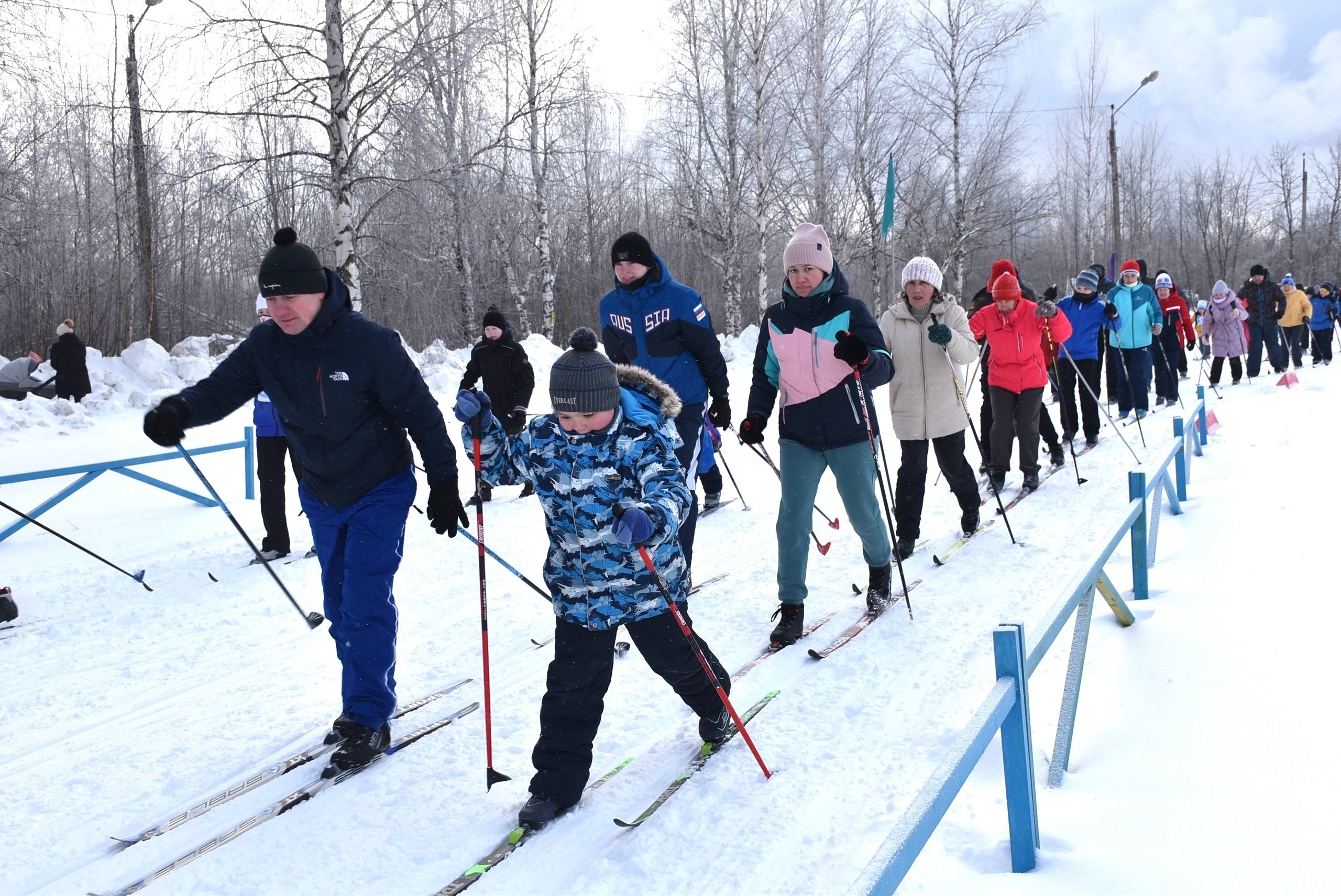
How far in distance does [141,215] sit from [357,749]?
57.7 feet

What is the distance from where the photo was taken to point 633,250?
4.75 m

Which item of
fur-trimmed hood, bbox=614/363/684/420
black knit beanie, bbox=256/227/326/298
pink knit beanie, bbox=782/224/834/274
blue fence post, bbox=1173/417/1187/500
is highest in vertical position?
pink knit beanie, bbox=782/224/834/274

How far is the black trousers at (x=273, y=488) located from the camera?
6.40m

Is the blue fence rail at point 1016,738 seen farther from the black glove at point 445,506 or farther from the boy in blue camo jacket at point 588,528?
the black glove at point 445,506

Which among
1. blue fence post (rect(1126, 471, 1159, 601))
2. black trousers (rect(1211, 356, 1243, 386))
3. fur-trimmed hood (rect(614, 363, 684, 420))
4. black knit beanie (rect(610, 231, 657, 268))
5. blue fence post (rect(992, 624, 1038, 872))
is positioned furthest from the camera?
black trousers (rect(1211, 356, 1243, 386))

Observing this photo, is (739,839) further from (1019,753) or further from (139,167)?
(139,167)

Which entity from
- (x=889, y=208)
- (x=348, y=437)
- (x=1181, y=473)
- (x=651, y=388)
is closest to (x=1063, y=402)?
(x=1181, y=473)

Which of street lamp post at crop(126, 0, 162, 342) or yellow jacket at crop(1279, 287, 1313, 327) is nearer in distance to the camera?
street lamp post at crop(126, 0, 162, 342)

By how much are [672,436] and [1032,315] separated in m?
5.34

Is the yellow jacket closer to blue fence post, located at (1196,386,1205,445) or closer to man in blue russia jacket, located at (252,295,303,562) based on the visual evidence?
blue fence post, located at (1196,386,1205,445)

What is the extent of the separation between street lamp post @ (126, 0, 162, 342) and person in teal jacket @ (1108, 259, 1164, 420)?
13.4m

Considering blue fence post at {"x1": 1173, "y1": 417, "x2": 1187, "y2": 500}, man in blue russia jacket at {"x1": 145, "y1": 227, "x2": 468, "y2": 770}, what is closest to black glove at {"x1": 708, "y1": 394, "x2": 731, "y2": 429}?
man in blue russia jacket at {"x1": 145, "y1": 227, "x2": 468, "y2": 770}

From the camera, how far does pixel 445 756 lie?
11.3 feet

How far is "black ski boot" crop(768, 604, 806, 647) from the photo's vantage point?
438 centimetres
